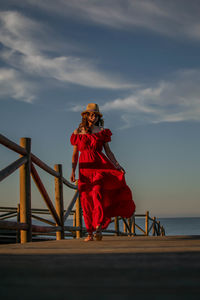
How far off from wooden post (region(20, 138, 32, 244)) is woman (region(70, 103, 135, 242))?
2.14 feet

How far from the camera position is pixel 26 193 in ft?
16.3

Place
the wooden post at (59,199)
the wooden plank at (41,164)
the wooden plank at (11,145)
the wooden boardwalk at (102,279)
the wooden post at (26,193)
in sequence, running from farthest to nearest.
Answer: the wooden post at (59,199), the wooden plank at (41,164), the wooden post at (26,193), the wooden plank at (11,145), the wooden boardwalk at (102,279)

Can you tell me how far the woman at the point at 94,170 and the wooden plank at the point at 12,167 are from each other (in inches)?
31.4

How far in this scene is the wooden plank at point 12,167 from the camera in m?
4.12

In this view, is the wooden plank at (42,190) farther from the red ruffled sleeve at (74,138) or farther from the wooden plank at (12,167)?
the red ruffled sleeve at (74,138)

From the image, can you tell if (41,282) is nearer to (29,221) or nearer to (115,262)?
(115,262)

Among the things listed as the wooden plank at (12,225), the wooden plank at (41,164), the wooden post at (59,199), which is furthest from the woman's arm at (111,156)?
the wooden post at (59,199)

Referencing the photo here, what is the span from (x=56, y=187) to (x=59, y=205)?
35cm

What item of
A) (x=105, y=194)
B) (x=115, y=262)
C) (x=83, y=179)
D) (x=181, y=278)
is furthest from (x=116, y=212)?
(x=181, y=278)

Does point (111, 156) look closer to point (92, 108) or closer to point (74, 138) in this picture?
point (74, 138)

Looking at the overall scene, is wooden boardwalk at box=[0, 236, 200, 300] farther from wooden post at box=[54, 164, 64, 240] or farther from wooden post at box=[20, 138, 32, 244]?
wooden post at box=[54, 164, 64, 240]

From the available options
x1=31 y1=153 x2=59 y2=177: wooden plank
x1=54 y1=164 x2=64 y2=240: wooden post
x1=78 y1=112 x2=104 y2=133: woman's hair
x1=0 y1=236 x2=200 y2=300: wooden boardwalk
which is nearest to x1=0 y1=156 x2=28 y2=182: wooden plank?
x1=31 y1=153 x2=59 y2=177: wooden plank

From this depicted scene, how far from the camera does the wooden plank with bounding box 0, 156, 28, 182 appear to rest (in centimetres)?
412

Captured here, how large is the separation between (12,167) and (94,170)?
4.22 ft
